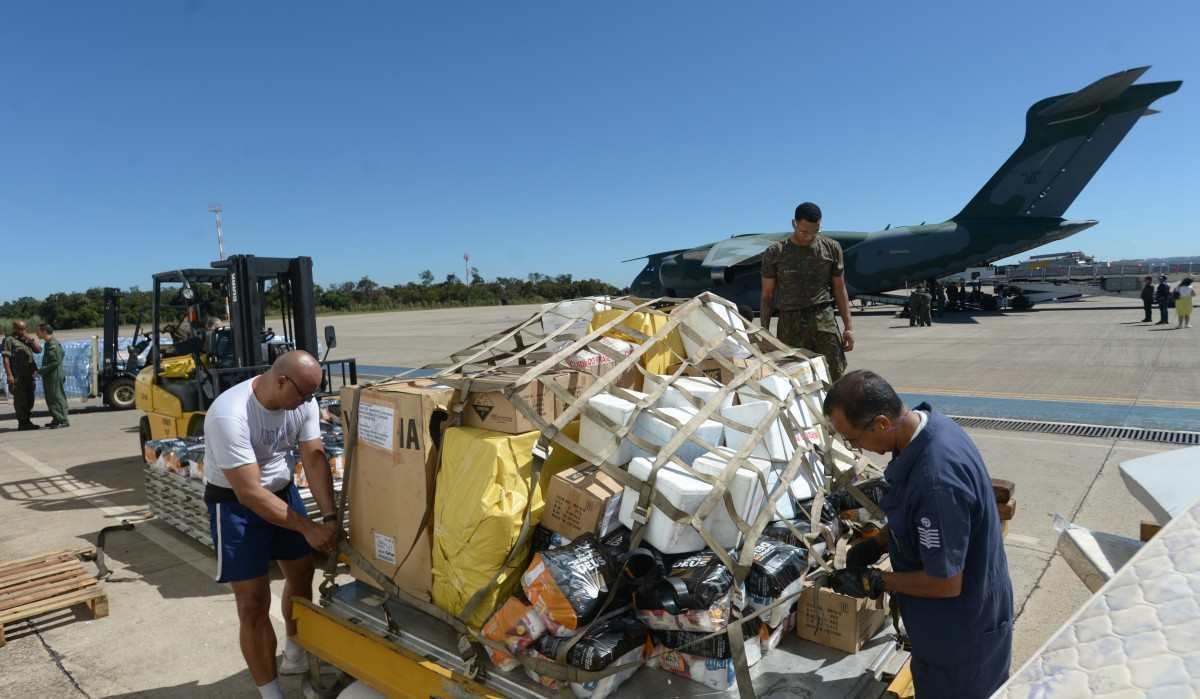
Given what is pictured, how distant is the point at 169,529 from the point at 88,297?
59194 millimetres

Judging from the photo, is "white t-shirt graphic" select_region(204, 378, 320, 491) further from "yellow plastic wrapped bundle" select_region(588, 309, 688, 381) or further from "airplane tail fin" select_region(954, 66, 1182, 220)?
"airplane tail fin" select_region(954, 66, 1182, 220)

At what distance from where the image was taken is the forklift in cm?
703

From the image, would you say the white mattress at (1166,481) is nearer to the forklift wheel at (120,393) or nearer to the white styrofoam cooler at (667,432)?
the white styrofoam cooler at (667,432)

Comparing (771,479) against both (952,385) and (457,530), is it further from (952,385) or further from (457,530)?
(952,385)

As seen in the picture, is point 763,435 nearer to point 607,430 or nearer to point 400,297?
point 607,430

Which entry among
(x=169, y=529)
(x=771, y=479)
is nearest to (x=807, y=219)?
(x=771, y=479)

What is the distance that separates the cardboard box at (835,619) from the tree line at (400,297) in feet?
173

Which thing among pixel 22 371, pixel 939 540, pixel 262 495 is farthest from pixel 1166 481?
pixel 22 371

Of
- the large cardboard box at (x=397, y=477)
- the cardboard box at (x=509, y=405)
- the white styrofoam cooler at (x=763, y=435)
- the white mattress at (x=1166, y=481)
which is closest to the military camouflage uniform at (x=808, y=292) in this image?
the white styrofoam cooler at (x=763, y=435)

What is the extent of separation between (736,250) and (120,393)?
17.1 metres

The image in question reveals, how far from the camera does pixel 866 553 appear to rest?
2662mm

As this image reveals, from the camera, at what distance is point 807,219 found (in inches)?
198

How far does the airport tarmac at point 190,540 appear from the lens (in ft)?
12.1

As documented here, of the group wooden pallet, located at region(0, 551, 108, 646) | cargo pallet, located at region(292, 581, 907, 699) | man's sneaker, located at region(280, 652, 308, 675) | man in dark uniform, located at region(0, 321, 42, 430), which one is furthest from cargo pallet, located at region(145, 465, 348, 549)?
man in dark uniform, located at region(0, 321, 42, 430)
